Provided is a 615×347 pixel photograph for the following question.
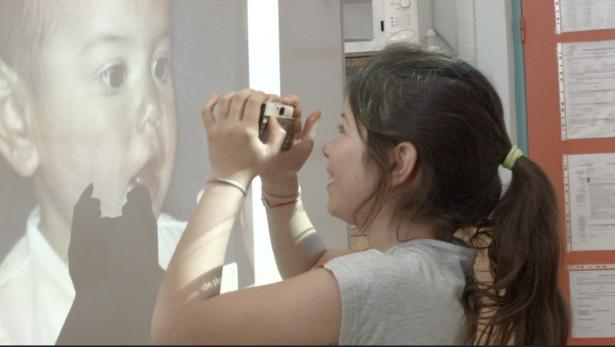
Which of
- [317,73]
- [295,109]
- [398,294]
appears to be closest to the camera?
[398,294]

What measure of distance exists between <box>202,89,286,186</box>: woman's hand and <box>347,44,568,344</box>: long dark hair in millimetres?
122

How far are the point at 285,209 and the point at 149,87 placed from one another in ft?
0.89

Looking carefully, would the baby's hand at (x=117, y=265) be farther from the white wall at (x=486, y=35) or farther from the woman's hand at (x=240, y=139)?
the white wall at (x=486, y=35)

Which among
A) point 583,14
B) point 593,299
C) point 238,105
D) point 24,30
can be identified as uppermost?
point 583,14

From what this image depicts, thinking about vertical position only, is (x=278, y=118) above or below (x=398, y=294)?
above

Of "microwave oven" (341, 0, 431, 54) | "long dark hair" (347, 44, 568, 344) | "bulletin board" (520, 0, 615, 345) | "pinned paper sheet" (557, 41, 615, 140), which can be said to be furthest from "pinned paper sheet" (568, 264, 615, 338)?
"long dark hair" (347, 44, 568, 344)

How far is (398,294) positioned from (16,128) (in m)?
0.61

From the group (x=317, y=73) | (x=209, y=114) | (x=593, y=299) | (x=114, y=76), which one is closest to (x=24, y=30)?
(x=114, y=76)

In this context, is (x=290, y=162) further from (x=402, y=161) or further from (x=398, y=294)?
(x=398, y=294)

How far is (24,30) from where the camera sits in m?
1.15

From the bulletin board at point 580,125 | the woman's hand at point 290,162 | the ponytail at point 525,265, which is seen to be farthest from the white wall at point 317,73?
the bulletin board at point 580,125

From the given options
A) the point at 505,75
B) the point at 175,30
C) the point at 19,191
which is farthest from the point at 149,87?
the point at 505,75

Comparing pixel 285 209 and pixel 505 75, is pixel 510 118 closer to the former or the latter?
pixel 505 75

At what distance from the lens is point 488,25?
5.51ft
